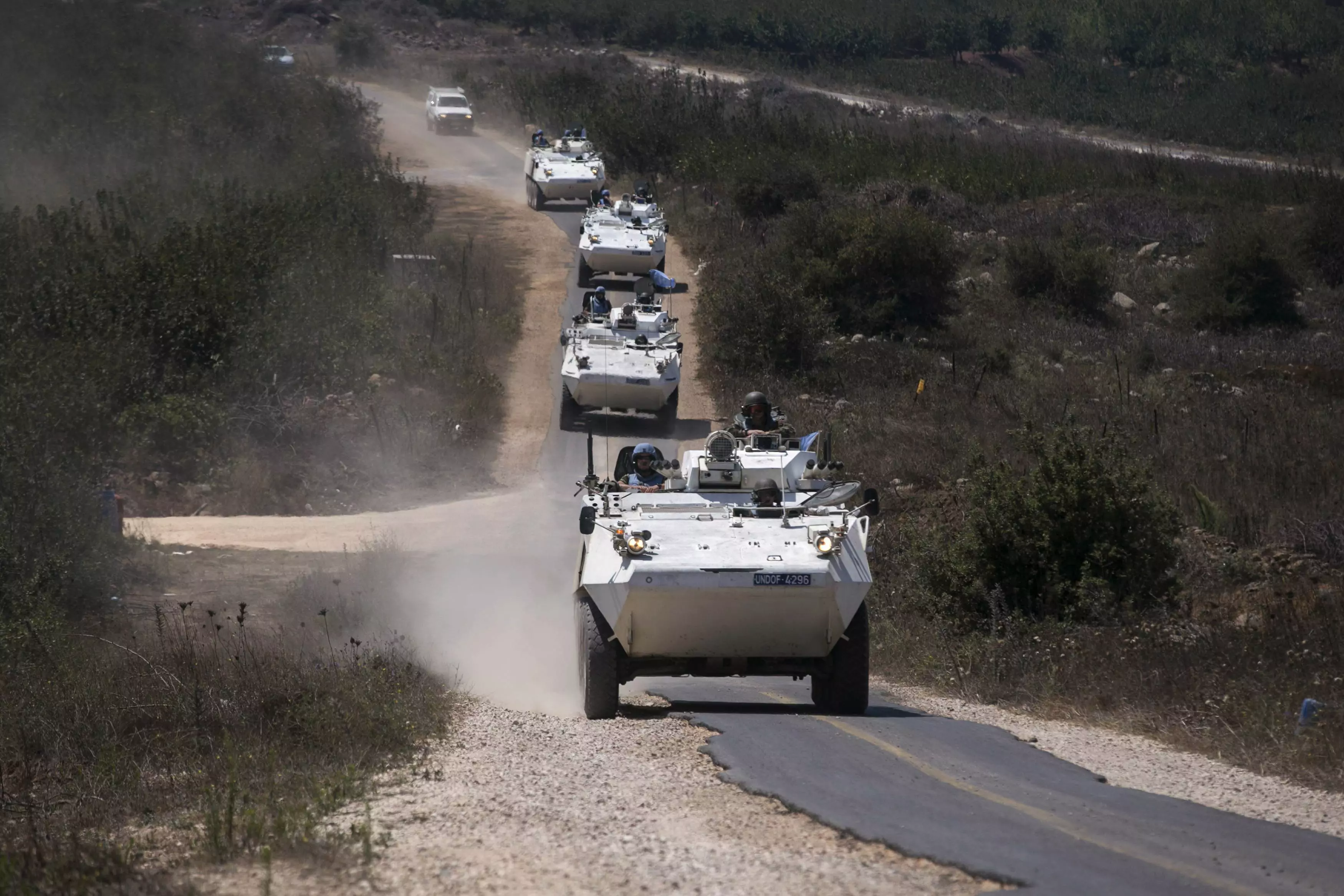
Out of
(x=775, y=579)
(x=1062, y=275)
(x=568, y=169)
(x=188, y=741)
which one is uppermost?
(x=775, y=579)

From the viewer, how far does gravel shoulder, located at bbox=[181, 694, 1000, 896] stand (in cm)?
542

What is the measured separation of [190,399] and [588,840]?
1713cm

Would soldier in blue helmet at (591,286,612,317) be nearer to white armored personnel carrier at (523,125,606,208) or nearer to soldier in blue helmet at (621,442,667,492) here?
soldier in blue helmet at (621,442,667,492)

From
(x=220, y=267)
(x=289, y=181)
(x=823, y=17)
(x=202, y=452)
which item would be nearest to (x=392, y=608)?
(x=202, y=452)

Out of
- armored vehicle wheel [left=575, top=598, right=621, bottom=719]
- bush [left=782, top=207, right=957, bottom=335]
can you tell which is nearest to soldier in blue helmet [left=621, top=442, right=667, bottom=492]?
armored vehicle wheel [left=575, top=598, right=621, bottom=719]

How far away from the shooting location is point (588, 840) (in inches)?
235

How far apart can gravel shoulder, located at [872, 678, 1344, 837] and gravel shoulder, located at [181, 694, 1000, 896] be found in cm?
212

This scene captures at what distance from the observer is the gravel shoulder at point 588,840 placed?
17.8 ft

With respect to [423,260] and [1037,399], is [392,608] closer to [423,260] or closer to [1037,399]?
[1037,399]

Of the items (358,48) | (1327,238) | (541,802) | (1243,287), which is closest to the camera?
(541,802)

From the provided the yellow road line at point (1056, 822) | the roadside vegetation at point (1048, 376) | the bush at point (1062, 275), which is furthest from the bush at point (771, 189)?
the yellow road line at point (1056, 822)

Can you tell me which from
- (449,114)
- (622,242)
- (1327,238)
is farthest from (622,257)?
(449,114)

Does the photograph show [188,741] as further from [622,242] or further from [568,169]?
[568,169]

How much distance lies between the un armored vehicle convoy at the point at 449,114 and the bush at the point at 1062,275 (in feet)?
80.7
